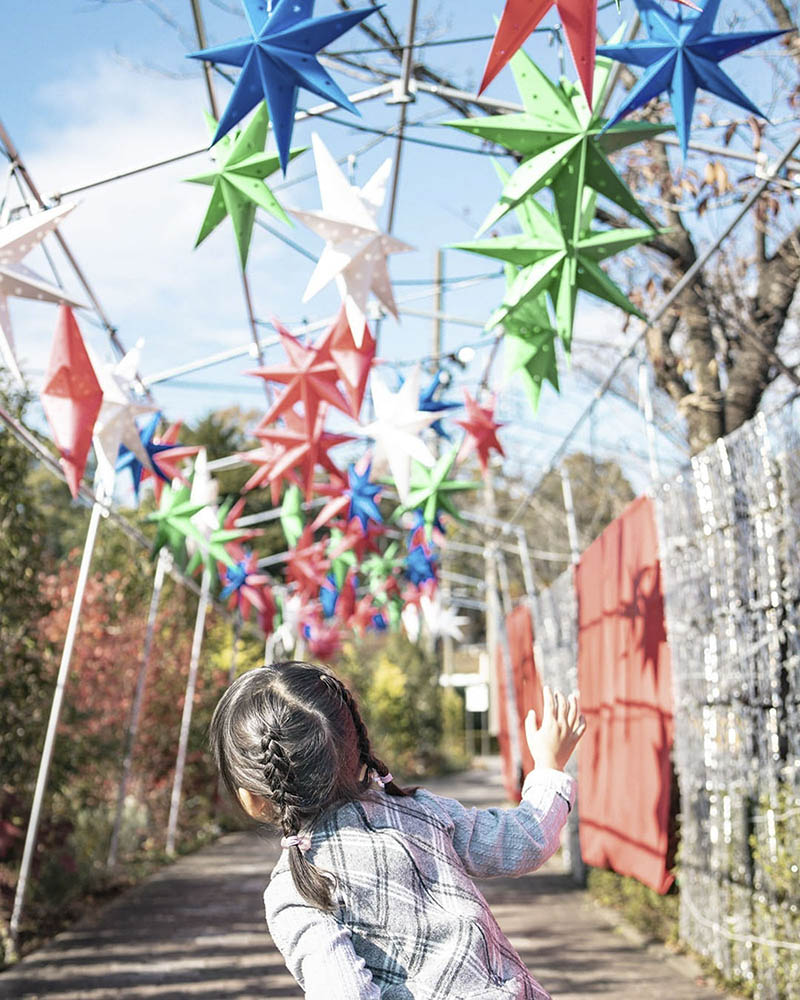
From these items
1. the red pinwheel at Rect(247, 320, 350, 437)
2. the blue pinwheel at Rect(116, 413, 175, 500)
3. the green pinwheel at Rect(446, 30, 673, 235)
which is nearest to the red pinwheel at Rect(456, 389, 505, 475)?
the red pinwheel at Rect(247, 320, 350, 437)

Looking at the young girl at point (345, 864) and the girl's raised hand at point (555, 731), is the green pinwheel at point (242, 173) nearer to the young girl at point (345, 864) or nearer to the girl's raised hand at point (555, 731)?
the girl's raised hand at point (555, 731)

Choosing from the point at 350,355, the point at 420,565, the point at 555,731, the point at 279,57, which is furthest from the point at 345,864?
the point at 420,565

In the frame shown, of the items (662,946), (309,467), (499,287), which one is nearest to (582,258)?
(309,467)

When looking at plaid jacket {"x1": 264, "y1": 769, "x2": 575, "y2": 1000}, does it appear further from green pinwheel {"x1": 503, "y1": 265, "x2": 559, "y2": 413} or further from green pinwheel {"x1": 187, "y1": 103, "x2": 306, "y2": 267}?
green pinwheel {"x1": 503, "y1": 265, "x2": 559, "y2": 413}

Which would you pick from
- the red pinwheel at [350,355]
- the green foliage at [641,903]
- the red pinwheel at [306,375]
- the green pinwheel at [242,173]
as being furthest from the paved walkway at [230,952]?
the green pinwheel at [242,173]

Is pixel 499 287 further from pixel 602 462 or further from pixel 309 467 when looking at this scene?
pixel 602 462

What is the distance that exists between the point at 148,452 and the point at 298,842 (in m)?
5.42

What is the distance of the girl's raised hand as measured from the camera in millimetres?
2385

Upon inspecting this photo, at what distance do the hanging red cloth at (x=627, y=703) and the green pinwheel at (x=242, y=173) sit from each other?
323cm

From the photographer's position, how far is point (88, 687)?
11.9m

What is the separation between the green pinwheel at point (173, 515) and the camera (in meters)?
9.20

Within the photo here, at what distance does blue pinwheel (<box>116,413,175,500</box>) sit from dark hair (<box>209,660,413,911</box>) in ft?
17.0

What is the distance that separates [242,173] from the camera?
4.79 m

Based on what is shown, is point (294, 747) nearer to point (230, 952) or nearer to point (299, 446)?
point (299, 446)
